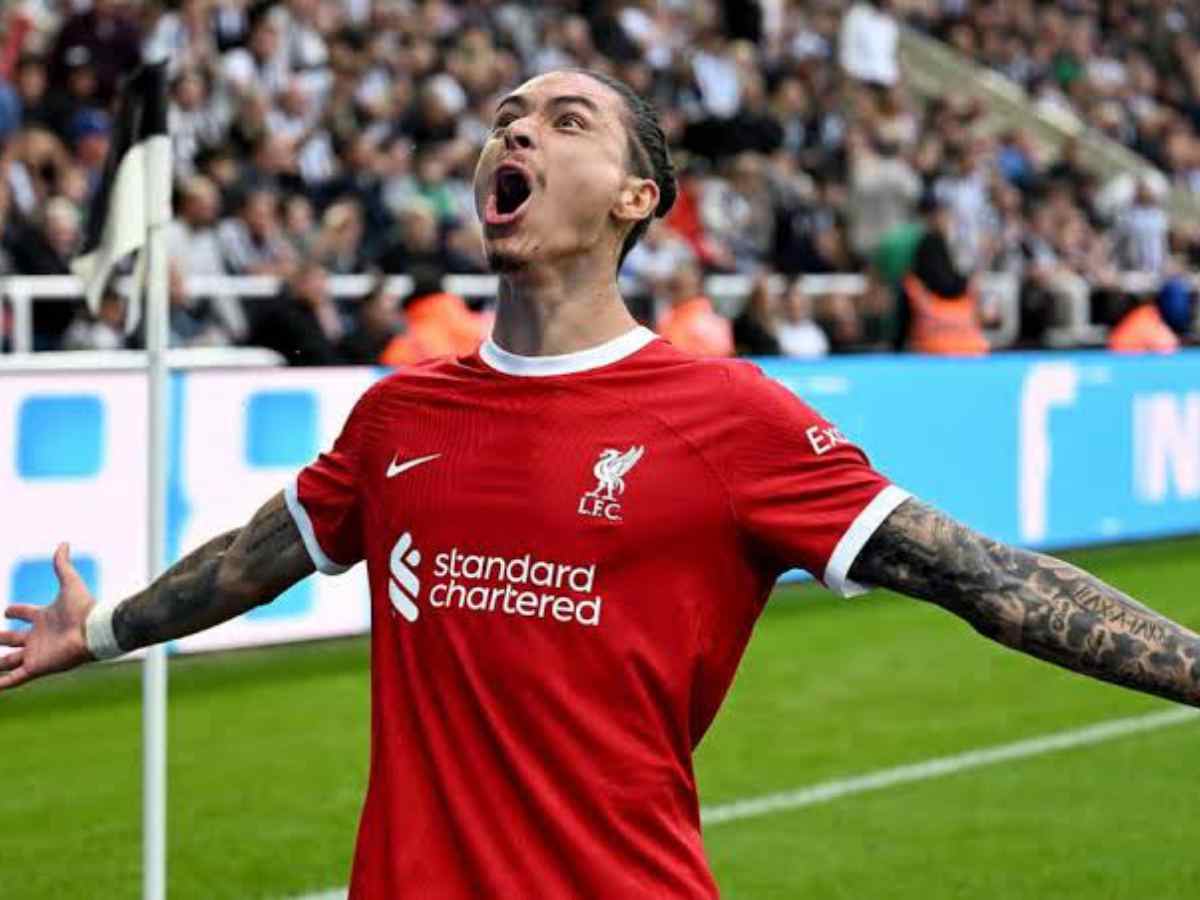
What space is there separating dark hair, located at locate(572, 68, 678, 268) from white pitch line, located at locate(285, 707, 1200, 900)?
436cm

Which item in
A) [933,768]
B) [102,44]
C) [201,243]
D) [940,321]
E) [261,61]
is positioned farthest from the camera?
[940,321]

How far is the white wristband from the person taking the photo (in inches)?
171

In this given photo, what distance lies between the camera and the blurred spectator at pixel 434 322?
1512cm

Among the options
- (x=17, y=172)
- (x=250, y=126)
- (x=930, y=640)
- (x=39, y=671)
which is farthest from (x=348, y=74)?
(x=39, y=671)

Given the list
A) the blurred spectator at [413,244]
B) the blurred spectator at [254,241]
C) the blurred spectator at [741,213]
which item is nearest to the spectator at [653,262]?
the blurred spectator at [741,213]

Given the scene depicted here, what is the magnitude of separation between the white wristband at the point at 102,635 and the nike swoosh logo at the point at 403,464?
0.72 metres

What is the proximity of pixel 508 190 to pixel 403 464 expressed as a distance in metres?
0.44

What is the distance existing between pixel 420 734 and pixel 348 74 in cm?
1537

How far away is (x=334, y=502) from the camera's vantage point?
4.08m

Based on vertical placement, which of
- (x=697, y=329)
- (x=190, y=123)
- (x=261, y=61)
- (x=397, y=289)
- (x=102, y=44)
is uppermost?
(x=102, y=44)

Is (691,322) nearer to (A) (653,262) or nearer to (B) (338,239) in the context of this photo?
(B) (338,239)

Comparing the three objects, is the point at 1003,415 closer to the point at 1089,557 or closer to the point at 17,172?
the point at 1089,557

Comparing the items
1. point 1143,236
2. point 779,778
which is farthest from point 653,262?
point 779,778

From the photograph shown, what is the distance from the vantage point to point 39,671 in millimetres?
4355
